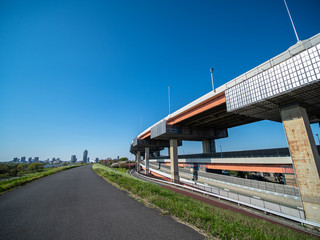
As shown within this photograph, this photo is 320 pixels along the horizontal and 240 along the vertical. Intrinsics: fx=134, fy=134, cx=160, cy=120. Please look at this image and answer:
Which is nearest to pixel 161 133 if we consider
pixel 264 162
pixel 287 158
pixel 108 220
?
pixel 264 162

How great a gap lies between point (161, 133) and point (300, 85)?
3027 centimetres

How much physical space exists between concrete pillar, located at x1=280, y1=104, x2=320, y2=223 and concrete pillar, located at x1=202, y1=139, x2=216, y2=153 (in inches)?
1357

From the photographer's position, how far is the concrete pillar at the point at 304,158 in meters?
14.5

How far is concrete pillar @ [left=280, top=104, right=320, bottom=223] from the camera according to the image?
47.6 feet

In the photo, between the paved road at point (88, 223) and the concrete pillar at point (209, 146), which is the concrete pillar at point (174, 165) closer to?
the concrete pillar at point (209, 146)

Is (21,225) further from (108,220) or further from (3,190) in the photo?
(3,190)

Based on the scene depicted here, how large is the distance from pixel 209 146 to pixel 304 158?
35812 millimetres

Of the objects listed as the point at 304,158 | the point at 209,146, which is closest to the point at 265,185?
the point at 304,158

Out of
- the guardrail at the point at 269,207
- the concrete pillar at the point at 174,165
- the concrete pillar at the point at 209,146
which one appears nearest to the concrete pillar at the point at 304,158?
the guardrail at the point at 269,207

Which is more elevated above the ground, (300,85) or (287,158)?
(300,85)

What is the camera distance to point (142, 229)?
6.36 metres

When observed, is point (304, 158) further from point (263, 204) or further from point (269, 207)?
point (263, 204)

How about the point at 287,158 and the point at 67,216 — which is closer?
the point at 67,216

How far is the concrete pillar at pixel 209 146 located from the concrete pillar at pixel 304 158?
113 feet
